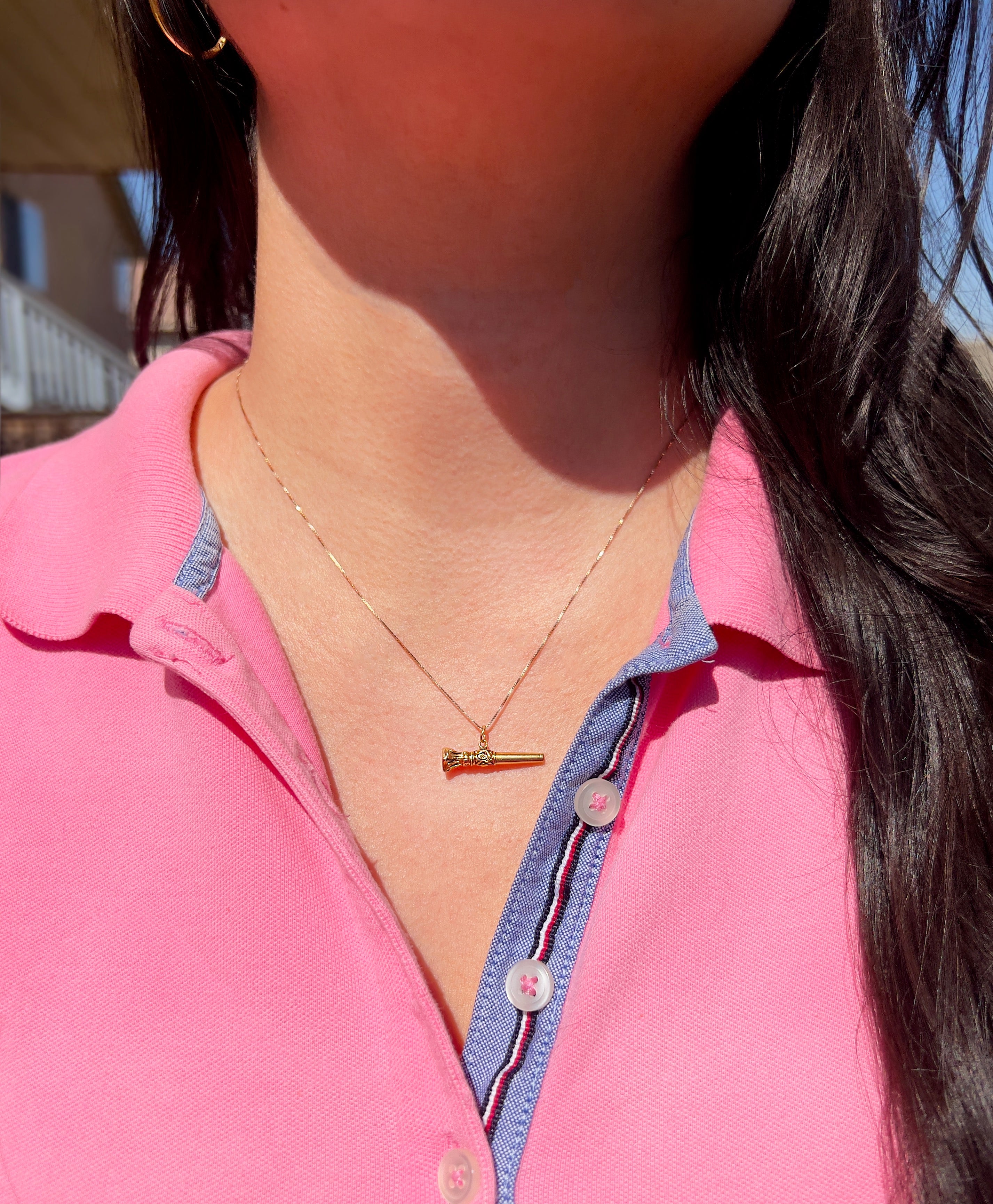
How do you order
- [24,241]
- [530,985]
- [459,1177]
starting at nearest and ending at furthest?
1. [459,1177]
2. [530,985]
3. [24,241]

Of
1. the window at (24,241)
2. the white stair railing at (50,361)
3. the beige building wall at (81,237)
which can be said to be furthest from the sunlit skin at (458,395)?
the window at (24,241)

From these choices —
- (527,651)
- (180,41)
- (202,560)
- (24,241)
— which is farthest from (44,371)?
(527,651)

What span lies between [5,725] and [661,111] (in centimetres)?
89

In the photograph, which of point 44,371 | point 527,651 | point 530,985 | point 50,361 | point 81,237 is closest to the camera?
point 530,985

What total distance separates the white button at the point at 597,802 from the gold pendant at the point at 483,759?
0.11m

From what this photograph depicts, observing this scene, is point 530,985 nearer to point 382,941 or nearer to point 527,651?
point 382,941

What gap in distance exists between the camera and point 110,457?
116 centimetres

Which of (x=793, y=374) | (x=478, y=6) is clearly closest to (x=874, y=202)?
(x=793, y=374)

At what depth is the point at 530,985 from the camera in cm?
86

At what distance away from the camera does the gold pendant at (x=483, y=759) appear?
3.41ft

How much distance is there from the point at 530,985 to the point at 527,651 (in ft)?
1.29

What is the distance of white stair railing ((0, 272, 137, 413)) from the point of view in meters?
9.20

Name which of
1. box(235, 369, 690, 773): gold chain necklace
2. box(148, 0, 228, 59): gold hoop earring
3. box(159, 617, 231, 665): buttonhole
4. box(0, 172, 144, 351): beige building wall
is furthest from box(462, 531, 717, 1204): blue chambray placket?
box(0, 172, 144, 351): beige building wall

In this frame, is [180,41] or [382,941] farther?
[180,41]
